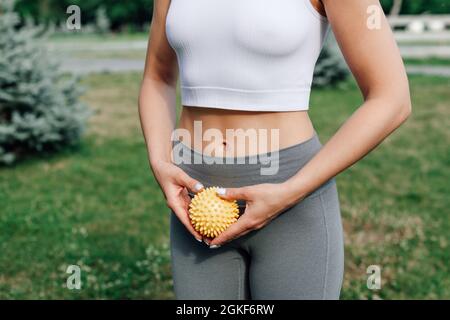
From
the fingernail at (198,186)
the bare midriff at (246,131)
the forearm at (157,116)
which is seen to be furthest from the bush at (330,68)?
the fingernail at (198,186)

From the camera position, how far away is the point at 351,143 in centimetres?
148

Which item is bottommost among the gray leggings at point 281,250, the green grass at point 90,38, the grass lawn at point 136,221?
the grass lawn at point 136,221

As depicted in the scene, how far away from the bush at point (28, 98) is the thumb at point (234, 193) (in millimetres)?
5776

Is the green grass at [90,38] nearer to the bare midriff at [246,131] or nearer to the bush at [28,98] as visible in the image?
the bush at [28,98]

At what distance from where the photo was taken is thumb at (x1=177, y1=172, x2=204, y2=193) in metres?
1.62

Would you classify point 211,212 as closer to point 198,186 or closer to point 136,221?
point 198,186

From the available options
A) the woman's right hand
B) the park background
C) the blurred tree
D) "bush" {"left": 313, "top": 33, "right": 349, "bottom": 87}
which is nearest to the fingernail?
the woman's right hand

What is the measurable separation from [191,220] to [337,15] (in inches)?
27.1

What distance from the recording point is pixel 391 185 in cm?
626

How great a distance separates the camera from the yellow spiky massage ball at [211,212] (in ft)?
5.12

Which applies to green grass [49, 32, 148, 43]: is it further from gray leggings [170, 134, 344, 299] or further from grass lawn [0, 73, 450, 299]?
gray leggings [170, 134, 344, 299]

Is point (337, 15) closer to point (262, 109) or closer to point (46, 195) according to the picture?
point (262, 109)

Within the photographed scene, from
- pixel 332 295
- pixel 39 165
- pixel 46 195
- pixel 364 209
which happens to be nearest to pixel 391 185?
pixel 364 209

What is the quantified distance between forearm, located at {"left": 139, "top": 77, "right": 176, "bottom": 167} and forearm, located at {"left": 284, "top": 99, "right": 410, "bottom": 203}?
49 cm
